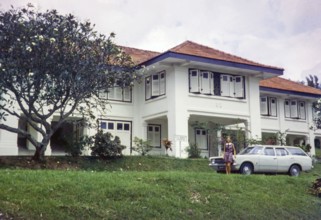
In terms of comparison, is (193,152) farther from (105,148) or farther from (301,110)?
(301,110)

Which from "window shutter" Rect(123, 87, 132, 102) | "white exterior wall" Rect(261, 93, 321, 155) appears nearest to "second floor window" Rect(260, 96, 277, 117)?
"white exterior wall" Rect(261, 93, 321, 155)

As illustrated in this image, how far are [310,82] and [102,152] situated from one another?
43642mm

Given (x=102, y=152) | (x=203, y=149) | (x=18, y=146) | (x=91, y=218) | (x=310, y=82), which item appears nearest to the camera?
(x=91, y=218)

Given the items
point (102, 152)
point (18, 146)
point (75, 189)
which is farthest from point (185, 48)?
point (75, 189)

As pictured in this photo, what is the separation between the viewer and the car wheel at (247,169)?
2216 cm

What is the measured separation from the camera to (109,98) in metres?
31.0

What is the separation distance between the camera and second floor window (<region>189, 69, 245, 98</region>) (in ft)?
96.5

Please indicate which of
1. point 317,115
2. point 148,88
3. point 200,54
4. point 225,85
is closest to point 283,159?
point 200,54

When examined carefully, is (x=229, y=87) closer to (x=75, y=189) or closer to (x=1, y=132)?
(x=1, y=132)

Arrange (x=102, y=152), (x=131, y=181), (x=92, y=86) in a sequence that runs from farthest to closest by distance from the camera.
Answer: (x=102, y=152), (x=92, y=86), (x=131, y=181)

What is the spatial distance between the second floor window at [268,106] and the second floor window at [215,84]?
5.83 metres

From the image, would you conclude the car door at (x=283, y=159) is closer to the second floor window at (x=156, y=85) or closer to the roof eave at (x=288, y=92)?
the second floor window at (x=156, y=85)

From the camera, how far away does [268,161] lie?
2247cm

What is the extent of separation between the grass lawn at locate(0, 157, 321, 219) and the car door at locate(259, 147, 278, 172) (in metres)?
3.71
